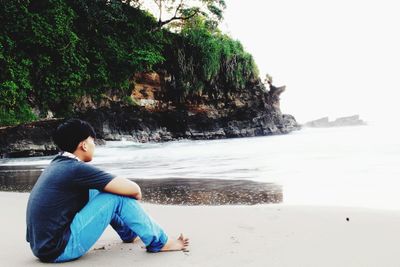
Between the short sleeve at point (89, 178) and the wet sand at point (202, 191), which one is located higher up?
the short sleeve at point (89, 178)

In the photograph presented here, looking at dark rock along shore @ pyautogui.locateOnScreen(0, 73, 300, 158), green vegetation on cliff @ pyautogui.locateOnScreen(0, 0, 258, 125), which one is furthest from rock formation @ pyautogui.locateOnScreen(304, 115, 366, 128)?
green vegetation on cliff @ pyautogui.locateOnScreen(0, 0, 258, 125)

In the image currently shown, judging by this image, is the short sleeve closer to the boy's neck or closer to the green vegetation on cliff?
the boy's neck

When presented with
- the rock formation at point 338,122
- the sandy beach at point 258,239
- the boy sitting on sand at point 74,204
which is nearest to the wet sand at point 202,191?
the sandy beach at point 258,239

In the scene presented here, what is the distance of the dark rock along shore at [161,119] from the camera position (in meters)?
15.2

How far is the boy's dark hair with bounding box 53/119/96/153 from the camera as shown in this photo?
2.46m

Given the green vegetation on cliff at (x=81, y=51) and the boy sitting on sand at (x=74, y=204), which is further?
the green vegetation on cliff at (x=81, y=51)

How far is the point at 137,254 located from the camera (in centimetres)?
268

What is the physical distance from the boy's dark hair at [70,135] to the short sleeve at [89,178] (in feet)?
0.64

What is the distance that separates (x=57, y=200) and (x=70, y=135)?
41cm

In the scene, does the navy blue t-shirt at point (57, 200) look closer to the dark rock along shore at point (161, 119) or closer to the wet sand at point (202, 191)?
the wet sand at point (202, 191)

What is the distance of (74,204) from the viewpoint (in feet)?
8.08

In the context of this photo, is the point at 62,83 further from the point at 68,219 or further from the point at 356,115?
the point at 356,115

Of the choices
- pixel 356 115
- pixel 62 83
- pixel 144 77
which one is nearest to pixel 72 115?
pixel 62 83

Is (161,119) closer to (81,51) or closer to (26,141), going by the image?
(81,51)
